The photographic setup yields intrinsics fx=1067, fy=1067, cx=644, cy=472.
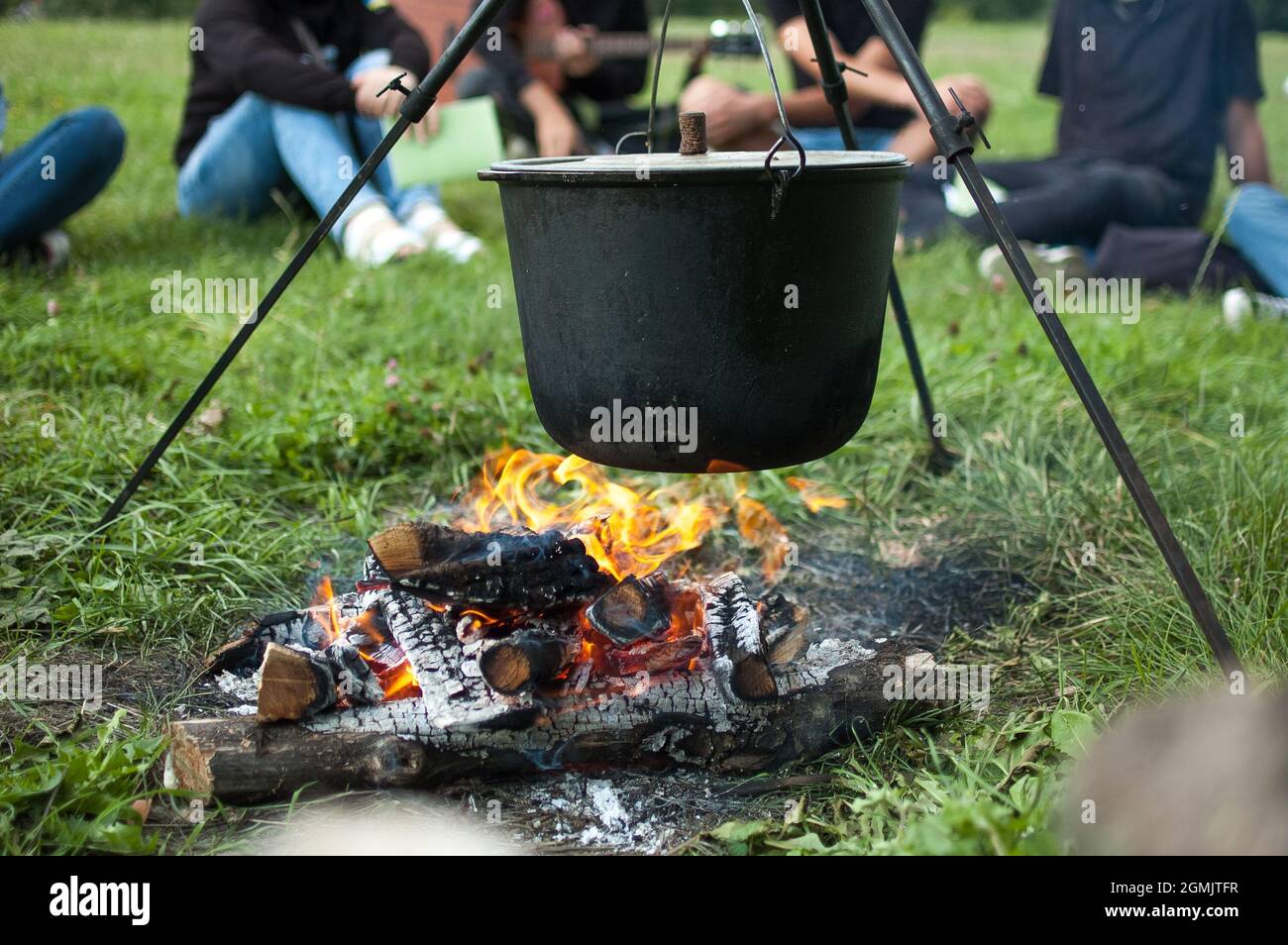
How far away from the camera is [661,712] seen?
203 cm

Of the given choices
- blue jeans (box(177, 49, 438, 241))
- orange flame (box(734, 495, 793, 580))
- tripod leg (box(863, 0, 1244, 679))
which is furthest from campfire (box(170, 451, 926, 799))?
blue jeans (box(177, 49, 438, 241))

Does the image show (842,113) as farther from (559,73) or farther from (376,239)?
(559,73)

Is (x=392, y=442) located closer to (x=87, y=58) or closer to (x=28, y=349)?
(x=28, y=349)

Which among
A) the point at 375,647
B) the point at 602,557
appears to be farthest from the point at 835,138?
the point at 375,647

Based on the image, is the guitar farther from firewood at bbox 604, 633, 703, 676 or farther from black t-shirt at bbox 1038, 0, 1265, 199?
firewood at bbox 604, 633, 703, 676

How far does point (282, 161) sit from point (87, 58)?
5445 millimetres

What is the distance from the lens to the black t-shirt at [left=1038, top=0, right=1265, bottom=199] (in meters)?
5.59

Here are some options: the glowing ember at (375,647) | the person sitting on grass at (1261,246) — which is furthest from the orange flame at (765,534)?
the person sitting on grass at (1261,246)

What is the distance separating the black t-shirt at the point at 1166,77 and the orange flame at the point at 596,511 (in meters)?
4.04

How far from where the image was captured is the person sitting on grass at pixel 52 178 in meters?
4.20

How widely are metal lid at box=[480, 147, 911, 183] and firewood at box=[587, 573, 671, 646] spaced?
32.3 inches

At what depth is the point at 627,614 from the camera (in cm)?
216
